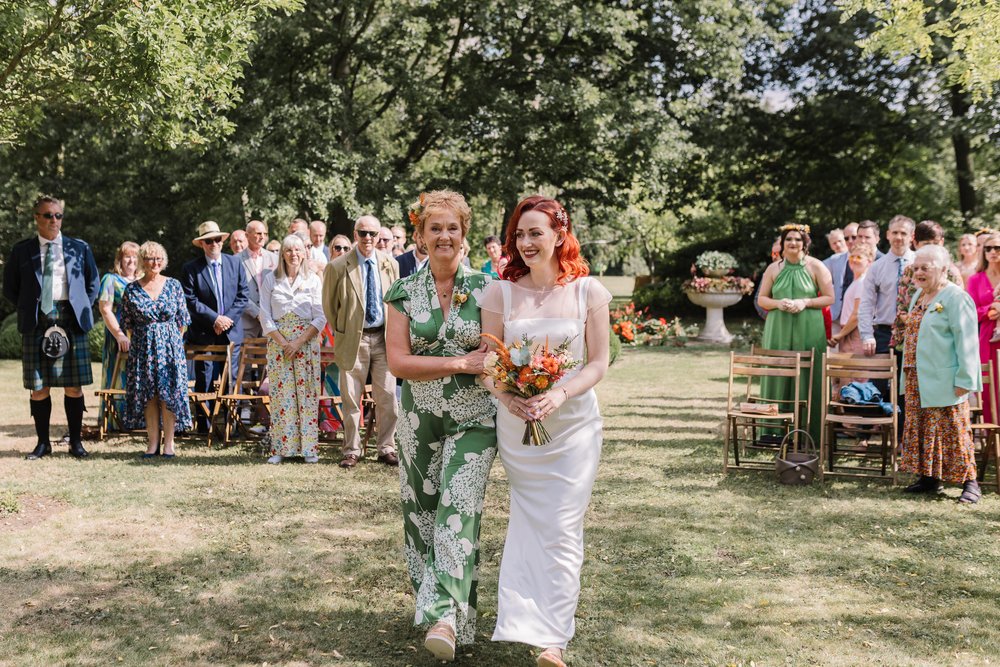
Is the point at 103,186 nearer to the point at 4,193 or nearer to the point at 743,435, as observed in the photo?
the point at 4,193

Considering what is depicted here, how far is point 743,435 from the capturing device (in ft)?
33.0

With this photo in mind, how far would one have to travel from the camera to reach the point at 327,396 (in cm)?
1035

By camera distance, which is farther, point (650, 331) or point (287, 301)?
point (650, 331)

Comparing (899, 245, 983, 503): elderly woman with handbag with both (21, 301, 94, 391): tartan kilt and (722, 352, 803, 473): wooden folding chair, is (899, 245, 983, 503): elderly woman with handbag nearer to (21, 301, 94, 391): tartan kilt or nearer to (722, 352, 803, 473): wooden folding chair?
(722, 352, 803, 473): wooden folding chair

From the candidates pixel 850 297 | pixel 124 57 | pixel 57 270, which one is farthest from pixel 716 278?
pixel 124 57

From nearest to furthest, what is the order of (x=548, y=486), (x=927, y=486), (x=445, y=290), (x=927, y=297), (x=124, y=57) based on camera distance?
1. (x=548, y=486)
2. (x=445, y=290)
3. (x=124, y=57)
4. (x=927, y=297)
5. (x=927, y=486)

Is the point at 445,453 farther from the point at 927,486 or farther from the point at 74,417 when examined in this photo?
the point at 74,417

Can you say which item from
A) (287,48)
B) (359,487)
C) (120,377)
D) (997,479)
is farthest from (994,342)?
(287,48)

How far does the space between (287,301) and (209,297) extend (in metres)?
2.04

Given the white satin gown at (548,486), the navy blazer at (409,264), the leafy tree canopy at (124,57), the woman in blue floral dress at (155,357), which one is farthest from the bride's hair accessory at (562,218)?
the navy blazer at (409,264)

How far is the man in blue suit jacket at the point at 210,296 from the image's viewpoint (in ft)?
35.9

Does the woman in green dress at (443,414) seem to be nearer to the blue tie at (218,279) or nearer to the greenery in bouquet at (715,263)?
the blue tie at (218,279)

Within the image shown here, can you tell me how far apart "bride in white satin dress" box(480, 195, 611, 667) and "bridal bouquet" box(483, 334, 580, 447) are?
2.4 inches

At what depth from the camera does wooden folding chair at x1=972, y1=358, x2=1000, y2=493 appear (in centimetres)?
823
